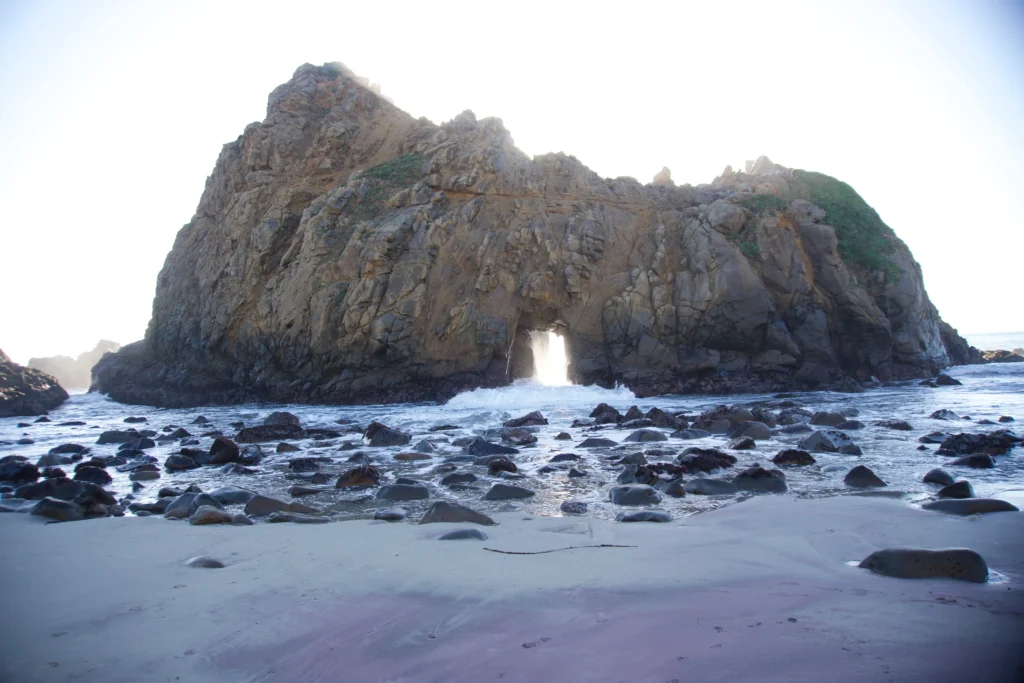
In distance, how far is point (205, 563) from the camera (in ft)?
14.3

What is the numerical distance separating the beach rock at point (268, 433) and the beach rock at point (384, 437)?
7.84ft

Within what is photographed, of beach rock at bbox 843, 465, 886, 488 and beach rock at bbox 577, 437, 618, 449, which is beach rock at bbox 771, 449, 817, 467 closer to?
beach rock at bbox 843, 465, 886, 488

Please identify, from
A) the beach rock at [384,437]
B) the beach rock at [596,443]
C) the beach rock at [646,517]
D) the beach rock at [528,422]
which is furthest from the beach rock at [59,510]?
the beach rock at [528,422]

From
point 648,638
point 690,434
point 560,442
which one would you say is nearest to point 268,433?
point 560,442

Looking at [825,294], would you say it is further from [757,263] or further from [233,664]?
[233,664]

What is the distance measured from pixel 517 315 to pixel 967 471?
20.2 metres

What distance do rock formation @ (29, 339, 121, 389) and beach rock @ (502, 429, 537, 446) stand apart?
74.8 m

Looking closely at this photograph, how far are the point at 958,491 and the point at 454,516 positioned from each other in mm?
4774

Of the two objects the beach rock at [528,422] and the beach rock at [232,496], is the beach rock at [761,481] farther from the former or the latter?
the beach rock at [528,422]

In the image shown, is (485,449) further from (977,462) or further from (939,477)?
(977,462)

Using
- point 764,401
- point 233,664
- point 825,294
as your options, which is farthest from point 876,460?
point 825,294

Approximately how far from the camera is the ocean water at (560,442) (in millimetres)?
6781

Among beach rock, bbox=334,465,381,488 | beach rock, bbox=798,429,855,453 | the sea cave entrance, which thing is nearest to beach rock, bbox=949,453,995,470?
beach rock, bbox=798,429,855,453

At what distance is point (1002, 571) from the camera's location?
3621 millimetres
